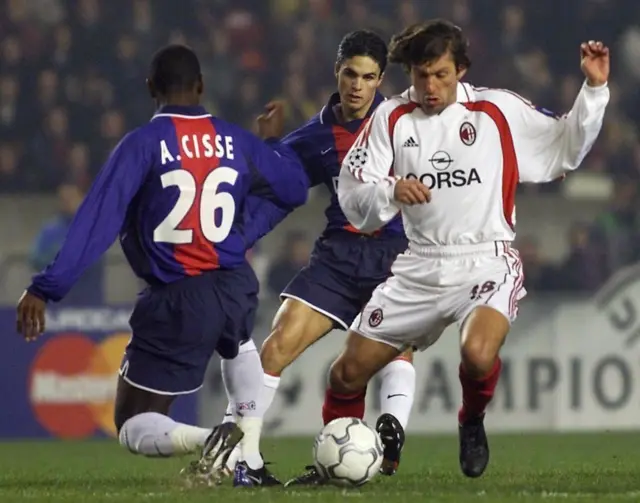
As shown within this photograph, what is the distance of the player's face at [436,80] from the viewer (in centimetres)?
704

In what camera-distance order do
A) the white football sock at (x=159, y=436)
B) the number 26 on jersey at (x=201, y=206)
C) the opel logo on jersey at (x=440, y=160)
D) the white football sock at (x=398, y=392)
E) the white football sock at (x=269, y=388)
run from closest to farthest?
the white football sock at (x=159, y=436)
the number 26 on jersey at (x=201, y=206)
the opel logo on jersey at (x=440, y=160)
the white football sock at (x=269, y=388)
the white football sock at (x=398, y=392)

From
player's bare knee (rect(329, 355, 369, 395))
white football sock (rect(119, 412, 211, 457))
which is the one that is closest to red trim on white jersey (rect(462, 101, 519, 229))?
player's bare knee (rect(329, 355, 369, 395))

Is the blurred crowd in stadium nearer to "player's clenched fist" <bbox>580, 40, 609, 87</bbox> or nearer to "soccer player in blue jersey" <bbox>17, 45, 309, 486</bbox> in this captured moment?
"player's clenched fist" <bbox>580, 40, 609, 87</bbox>

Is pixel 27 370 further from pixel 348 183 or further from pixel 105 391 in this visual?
pixel 348 183

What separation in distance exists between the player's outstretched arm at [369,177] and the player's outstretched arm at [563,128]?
0.57 meters

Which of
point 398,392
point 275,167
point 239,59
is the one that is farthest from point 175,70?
point 239,59

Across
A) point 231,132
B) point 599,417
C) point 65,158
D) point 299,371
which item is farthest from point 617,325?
point 231,132

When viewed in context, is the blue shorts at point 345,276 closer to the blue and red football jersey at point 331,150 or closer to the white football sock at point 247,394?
the blue and red football jersey at point 331,150

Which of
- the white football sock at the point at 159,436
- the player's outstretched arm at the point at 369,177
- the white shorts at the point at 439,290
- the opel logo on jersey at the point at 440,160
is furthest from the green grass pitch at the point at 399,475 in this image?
the opel logo on jersey at the point at 440,160

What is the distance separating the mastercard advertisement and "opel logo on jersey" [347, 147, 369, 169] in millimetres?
6027

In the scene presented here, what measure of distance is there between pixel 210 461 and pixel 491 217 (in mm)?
1727

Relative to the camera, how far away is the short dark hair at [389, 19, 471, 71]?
7.02 m

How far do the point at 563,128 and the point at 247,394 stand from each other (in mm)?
1818

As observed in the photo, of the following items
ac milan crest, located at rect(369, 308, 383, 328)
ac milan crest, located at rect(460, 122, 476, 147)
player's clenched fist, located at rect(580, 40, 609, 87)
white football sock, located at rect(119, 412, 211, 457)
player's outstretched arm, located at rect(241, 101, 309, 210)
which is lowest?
white football sock, located at rect(119, 412, 211, 457)
